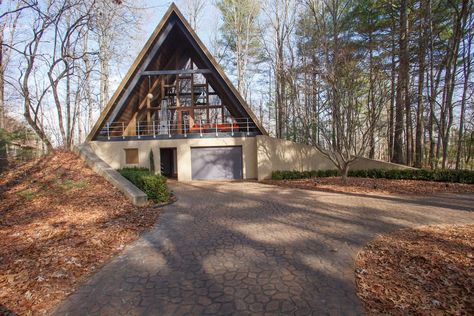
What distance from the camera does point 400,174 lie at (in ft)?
38.0

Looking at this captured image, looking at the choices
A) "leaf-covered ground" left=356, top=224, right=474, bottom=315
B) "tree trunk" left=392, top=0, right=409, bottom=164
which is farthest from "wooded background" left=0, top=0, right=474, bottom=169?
"leaf-covered ground" left=356, top=224, right=474, bottom=315

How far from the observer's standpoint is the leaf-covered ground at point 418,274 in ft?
8.68

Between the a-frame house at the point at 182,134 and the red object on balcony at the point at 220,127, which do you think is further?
the red object on balcony at the point at 220,127

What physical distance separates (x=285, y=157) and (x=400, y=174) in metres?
5.82

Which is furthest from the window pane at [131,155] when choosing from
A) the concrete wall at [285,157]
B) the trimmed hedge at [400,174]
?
the trimmed hedge at [400,174]

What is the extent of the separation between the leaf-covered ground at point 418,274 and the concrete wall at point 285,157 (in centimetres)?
1013

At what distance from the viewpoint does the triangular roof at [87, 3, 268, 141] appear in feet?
45.3

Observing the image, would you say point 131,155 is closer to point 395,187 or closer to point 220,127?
point 220,127

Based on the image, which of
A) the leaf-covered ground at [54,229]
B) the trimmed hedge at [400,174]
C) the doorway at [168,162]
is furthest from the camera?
the doorway at [168,162]

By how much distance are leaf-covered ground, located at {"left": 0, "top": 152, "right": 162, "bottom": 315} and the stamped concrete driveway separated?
1.15ft

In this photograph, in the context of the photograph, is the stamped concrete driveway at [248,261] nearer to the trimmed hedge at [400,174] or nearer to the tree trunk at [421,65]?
the trimmed hedge at [400,174]

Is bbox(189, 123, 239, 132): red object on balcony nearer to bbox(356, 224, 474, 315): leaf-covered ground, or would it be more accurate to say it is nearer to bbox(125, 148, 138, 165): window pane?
bbox(125, 148, 138, 165): window pane

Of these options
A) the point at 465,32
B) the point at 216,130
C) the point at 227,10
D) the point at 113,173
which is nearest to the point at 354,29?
the point at 465,32

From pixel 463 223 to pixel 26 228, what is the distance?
9.06m
